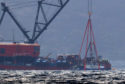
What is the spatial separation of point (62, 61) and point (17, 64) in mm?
13904

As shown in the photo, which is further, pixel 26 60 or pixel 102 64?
pixel 102 64

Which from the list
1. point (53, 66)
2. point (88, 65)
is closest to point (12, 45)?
point (53, 66)

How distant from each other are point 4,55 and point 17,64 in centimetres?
501

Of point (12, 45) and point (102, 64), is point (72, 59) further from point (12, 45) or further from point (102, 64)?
point (12, 45)

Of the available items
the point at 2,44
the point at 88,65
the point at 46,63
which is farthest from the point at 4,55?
the point at 88,65

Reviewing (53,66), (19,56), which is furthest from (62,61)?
(19,56)

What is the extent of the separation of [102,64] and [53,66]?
17518 mm

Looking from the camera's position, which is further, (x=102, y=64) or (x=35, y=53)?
(x=102, y=64)

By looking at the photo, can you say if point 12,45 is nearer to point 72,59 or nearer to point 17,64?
point 17,64

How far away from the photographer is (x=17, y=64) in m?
142

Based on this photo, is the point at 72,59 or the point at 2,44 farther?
the point at 72,59

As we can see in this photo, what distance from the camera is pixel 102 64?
153 metres

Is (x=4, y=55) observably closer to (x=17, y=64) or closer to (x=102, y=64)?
(x=17, y=64)

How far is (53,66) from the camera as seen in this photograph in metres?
144
